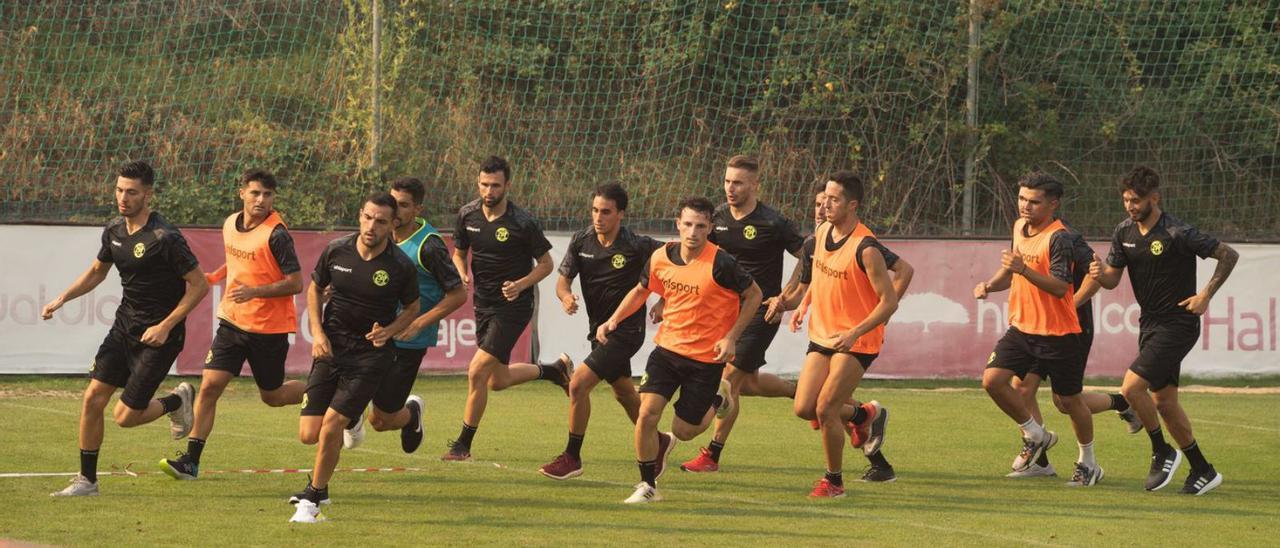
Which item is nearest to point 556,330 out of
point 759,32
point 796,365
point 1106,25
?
point 796,365

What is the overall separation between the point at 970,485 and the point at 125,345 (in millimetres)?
5735

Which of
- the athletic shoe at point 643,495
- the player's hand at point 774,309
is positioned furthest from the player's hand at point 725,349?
the player's hand at point 774,309

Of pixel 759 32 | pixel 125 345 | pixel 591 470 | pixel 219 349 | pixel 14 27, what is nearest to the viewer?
pixel 125 345

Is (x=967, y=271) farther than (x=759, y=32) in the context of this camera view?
No

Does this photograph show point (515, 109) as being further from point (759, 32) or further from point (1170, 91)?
point (1170, 91)

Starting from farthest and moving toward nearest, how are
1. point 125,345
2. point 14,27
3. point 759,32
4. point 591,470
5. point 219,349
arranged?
point 759,32 → point 14,27 → point 591,470 → point 219,349 → point 125,345

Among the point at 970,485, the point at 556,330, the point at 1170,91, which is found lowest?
the point at 556,330

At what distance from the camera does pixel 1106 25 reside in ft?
76.7

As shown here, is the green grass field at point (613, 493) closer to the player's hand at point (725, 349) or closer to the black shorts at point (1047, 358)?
the black shorts at point (1047, 358)

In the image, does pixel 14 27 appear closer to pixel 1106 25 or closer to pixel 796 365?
pixel 796 365

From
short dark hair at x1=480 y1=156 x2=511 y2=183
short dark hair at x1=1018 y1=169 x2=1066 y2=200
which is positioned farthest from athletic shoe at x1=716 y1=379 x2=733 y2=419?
short dark hair at x1=1018 y1=169 x2=1066 y2=200

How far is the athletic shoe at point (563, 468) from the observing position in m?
11.1

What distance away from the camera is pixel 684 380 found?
10.3 m

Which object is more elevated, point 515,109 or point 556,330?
point 515,109
